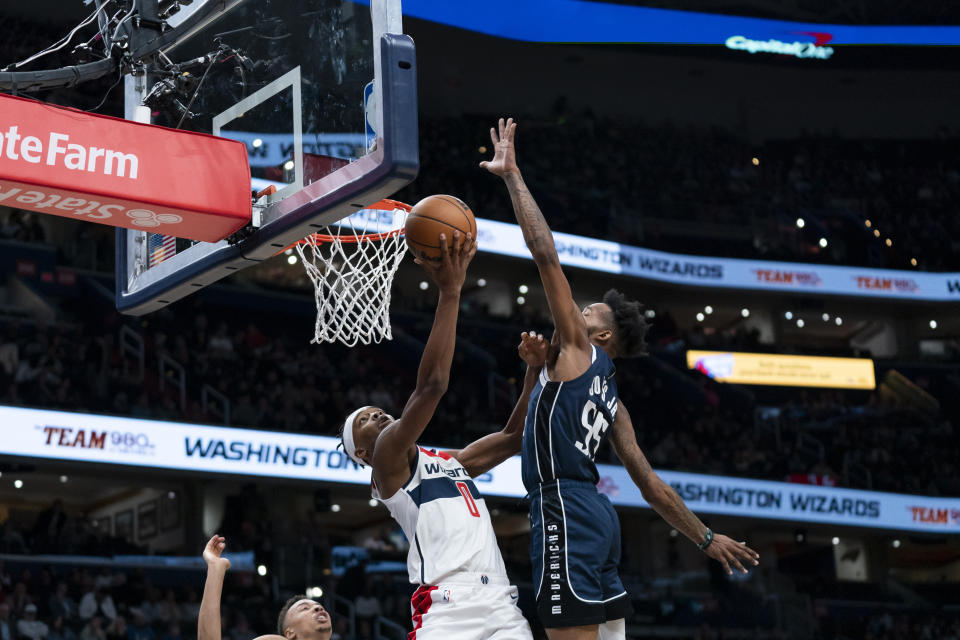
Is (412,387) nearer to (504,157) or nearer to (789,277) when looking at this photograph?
(789,277)

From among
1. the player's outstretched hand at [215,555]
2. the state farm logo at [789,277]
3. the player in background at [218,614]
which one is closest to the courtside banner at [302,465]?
the state farm logo at [789,277]

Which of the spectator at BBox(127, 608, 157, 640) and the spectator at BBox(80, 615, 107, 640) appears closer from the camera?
the spectator at BBox(80, 615, 107, 640)

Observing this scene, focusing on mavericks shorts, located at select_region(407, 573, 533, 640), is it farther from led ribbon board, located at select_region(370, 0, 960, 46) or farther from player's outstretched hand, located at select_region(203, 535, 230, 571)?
led ribbon board, located at select_region(370, 0, 960, 46)

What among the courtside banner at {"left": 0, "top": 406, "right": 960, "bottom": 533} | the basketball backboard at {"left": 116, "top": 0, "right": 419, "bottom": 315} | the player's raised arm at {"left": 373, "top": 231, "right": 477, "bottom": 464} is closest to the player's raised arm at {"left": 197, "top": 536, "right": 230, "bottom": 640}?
the player's raised arm at {"left": 373, "top": 231, "right": 477, "bottom": 464}

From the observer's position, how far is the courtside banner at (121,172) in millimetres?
4336

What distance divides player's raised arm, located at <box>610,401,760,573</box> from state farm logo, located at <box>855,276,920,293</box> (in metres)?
21.6

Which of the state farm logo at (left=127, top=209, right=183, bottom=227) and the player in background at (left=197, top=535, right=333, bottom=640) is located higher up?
the state farm logo at (left=127, top=209, right=183, bottom=227)

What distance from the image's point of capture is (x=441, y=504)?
4301 mm

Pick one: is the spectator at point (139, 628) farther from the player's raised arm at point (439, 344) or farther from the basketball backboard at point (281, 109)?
the player's raised arm at point (439, 344)

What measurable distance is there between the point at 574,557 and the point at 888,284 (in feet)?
73.8

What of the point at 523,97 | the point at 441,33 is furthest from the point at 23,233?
the point at 523,97

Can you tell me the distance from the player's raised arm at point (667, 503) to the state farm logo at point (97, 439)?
1048cm

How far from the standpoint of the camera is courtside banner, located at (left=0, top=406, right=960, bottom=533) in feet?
44.7

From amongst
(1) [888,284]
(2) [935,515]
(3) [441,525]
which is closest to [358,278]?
(3) [441,525]
